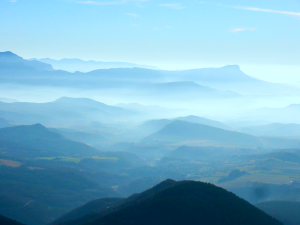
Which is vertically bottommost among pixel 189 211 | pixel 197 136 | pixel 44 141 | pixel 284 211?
pixel 284 211

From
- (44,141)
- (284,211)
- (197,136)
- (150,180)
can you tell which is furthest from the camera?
(197,136)

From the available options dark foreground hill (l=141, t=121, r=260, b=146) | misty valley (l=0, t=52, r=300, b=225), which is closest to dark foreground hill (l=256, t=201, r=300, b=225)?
misty valley (l=0, t=52, r=300, b=225)

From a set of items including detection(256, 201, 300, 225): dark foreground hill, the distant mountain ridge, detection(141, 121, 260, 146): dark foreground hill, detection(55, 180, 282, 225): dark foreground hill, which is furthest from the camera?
detection(141, 121, 260, 146): dark foreground hill

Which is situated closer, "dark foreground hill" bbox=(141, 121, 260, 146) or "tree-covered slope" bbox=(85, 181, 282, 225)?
"tree-covered slope" bbox=(85, 181, 282, 225)

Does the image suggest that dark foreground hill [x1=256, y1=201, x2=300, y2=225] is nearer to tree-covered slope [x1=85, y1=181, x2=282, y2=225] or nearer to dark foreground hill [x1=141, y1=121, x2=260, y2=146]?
tree-covered slope [x1=85, y1=181, x2=282, y2=225]

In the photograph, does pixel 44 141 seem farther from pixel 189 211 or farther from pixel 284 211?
pixel 189 211

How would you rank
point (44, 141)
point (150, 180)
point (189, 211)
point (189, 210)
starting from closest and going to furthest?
point (189, 211) < point (189, 210) < point (150, 180) < point (44, 141)

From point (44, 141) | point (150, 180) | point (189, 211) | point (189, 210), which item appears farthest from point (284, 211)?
point (44, 141)

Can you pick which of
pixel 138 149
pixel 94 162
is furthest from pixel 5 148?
pixel 138 149

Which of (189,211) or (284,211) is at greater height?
(189,211)
